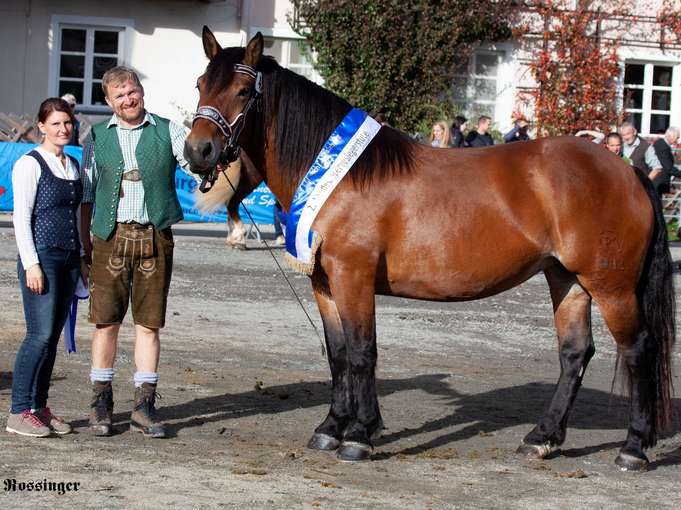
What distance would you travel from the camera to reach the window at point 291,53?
77.1 ft

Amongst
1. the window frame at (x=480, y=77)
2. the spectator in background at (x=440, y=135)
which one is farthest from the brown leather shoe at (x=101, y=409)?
the window frame at (x=480, y=77)

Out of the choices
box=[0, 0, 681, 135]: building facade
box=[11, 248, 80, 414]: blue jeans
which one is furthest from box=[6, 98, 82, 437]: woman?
box=[0, 0, 681, 135]: building facade

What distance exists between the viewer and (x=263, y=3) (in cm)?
2331

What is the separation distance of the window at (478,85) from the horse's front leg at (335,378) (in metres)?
17.8

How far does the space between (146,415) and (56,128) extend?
1.66 meters

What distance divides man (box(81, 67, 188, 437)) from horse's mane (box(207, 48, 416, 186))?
1.86 ft

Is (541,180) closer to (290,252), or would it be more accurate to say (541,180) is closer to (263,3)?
(290,252)

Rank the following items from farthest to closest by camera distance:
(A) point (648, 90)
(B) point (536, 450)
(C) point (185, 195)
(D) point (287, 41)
Answer: (A) point (648, 90) < (D) point (287, 41) < (C) point (185, 195) < (B) point (536, 450)

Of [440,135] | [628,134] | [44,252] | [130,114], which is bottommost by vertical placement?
[44,252]

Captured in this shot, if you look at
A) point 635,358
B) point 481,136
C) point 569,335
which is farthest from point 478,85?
point 635,358

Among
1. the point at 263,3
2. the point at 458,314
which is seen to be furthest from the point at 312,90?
the point at 263,3

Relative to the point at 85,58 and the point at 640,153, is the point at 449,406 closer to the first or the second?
the point at 640,153

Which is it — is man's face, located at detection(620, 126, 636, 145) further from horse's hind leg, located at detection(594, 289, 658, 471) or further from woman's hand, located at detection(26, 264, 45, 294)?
woman's hand, located at detection(26, 264, 45, 294)

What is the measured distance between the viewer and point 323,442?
20.6 feet
